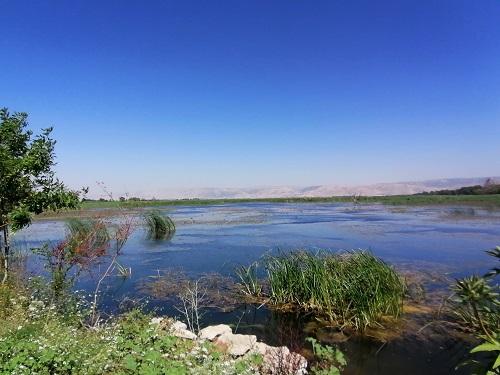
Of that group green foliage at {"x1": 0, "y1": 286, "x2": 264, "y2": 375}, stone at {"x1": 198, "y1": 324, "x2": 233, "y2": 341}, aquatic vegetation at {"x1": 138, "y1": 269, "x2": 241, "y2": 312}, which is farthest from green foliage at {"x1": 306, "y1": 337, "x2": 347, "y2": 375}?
aquatic vegetation at {"x1": 138, "y1": 269, "x2": 241, "y2": 312}

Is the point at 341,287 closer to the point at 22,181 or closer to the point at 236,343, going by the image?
the point at 236,343

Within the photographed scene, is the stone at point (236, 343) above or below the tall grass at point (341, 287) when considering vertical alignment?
below

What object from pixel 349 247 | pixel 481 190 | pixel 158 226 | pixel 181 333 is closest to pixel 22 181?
pixel 181 333

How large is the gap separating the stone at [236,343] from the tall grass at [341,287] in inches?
101

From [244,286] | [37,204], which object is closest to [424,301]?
[244,286]

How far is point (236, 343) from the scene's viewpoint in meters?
8.00

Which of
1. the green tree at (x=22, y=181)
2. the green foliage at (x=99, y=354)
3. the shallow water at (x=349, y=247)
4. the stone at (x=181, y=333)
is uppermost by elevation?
the green tree at (x=22, y=181)

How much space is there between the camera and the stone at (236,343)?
757cm

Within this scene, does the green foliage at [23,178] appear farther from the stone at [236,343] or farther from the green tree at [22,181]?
the stone at [236,343]

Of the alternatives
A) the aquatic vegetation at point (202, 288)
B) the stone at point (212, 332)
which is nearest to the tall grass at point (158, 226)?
the aquatic vegetation at point (202, 288)

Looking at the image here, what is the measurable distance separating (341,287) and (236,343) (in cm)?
325

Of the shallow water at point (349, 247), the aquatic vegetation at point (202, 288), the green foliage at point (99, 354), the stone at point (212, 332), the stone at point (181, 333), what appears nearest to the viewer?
the green foliage at point (99, 354)

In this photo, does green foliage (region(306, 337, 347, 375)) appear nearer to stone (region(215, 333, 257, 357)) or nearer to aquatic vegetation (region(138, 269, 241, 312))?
stone (region(215, 333, 257, 357))

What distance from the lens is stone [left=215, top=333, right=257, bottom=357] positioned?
24.8ft
